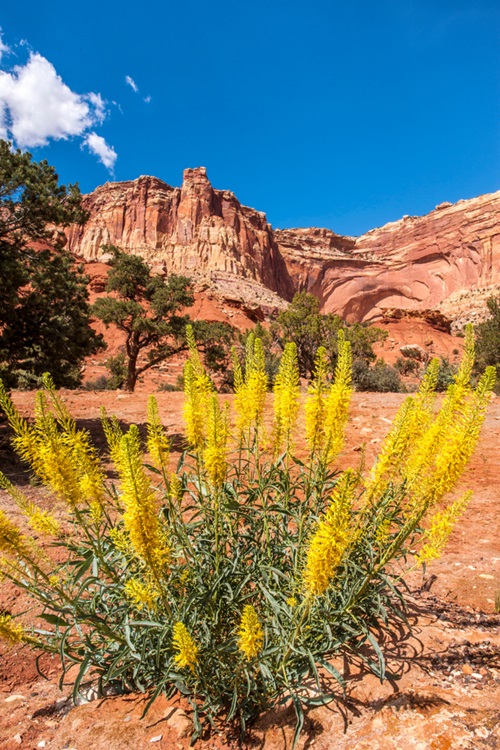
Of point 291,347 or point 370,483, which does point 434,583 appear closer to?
point 370,483

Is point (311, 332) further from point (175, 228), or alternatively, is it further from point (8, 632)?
point (175, 228)

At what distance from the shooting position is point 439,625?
2.98 m

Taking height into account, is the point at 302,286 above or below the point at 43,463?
above

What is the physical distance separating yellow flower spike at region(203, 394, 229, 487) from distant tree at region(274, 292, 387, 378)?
18181mm

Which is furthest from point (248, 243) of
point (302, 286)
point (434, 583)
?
point (434, 583)

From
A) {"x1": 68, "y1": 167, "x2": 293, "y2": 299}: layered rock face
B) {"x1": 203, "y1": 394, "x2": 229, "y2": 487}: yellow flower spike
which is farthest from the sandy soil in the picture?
{"x1": 68, "y1": 167, "x2": 293, "y2": 299}: layered rock face

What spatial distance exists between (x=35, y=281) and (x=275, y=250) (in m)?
85.0

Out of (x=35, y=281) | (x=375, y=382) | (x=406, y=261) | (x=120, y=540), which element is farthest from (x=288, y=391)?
(x=406, y=261)

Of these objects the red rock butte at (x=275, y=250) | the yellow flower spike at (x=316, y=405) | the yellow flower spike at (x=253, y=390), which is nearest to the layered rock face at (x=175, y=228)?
the red rock butte at (x=275, y=250)

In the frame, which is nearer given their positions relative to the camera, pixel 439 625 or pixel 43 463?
pixel 43 463

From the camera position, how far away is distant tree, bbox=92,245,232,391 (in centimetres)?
1862

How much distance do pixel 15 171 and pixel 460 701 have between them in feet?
37.1

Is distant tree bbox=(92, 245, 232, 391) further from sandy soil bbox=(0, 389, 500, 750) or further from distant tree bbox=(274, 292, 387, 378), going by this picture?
sandy soil bbox=(0, 389, 500, 750)

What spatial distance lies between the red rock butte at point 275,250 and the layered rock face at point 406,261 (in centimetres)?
20
